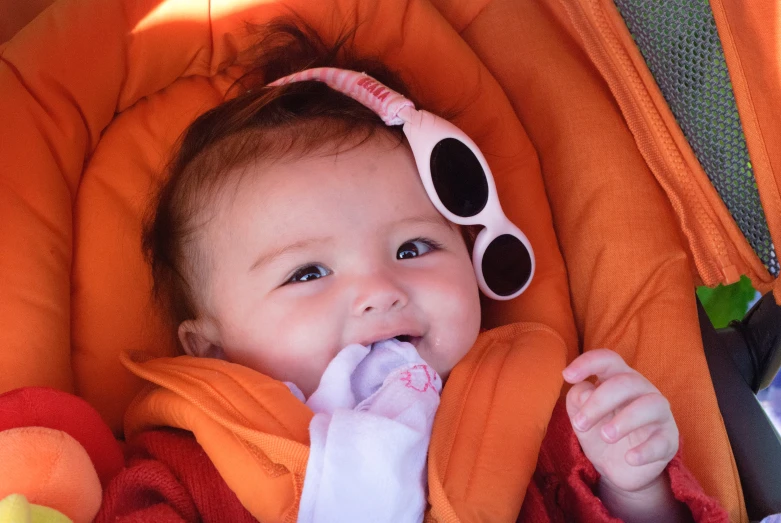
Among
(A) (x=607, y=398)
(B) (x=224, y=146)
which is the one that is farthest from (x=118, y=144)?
(A) (x=607, y=398)

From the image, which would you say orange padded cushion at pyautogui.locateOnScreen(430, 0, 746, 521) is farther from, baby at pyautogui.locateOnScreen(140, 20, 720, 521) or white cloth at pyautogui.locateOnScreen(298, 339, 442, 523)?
white cloth at pyautogui.locateOnScreen(298, 339, 442, 523)

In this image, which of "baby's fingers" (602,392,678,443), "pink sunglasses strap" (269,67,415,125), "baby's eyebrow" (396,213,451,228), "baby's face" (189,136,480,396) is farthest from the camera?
"pink sunglasses strap" (269,67,415,125)

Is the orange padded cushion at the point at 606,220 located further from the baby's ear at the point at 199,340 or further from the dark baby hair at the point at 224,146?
the baby's ear at the point at 199,340

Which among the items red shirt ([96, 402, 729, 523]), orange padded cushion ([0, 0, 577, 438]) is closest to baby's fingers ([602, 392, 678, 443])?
red shirt ([96, 402, 729, 523])

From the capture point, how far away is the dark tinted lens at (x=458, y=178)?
1.39 m

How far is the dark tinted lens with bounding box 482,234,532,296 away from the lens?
1.44 m

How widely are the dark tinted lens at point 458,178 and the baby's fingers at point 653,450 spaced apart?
52 cm

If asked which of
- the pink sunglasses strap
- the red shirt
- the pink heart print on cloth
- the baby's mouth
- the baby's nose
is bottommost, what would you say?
the red shirt

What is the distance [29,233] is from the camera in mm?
1336

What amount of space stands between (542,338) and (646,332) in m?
0.18

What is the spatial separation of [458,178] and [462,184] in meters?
0.01

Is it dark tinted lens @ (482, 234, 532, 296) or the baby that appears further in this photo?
dark tinted lens @ (482, 234, 532, 296)

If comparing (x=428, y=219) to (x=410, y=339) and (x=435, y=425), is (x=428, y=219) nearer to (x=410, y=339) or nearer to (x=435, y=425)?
(x=410, y=339)

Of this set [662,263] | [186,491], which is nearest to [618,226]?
[662,263]
